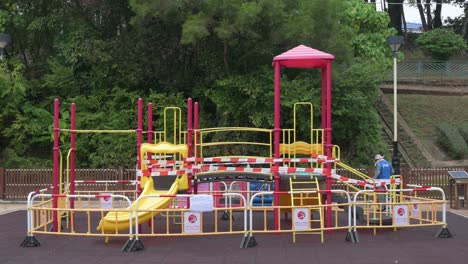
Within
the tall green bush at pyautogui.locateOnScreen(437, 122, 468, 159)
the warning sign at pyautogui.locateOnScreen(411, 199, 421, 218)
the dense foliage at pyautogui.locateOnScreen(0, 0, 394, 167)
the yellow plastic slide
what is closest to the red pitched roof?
the warning sign at pyautogui.locateOnScreen(411, 199, 421, 218)

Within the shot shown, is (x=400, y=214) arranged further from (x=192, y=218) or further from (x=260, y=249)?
(x=192, y=218)

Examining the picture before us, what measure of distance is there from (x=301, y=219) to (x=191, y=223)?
222 cm

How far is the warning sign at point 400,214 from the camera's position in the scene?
13844 mm

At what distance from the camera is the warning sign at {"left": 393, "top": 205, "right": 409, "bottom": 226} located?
45.4 feet

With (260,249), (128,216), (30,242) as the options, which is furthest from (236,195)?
(30,242)

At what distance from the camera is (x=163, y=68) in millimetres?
30281

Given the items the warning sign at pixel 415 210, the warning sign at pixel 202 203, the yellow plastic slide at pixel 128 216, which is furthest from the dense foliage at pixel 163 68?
the warning sign at pixel 202 203

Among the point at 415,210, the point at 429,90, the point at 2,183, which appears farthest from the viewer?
the point at 429,90

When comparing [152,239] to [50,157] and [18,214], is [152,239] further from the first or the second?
[50,157]

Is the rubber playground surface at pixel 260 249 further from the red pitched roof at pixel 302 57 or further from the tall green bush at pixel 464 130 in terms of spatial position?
the tall green bush at pixel 464 130

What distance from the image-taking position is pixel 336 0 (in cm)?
2709

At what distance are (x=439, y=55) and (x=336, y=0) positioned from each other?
58.2 ft

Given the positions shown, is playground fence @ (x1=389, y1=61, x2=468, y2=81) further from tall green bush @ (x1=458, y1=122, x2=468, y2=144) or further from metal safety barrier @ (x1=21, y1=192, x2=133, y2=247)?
metal safety barrier @ (x1=21, y1=192, x2=133, y2=247)

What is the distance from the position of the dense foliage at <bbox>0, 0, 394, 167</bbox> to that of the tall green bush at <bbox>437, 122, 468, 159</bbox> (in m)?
3.97
